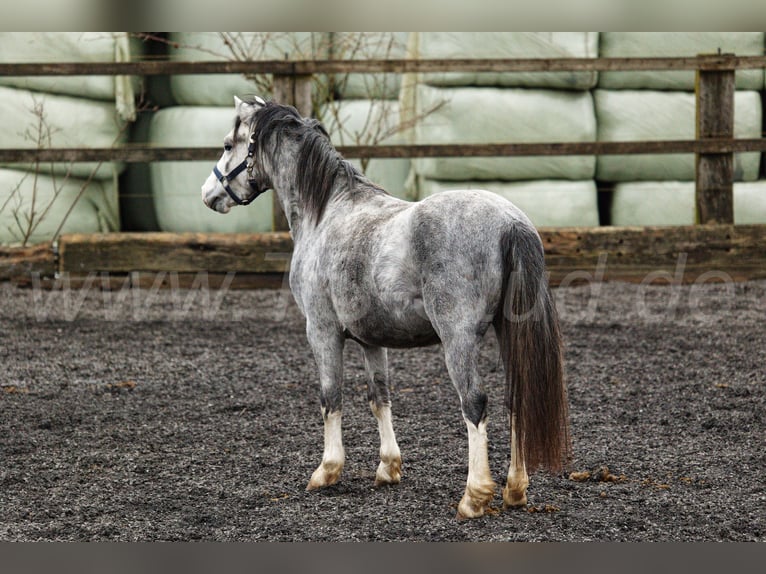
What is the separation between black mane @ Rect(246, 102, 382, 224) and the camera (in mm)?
3617

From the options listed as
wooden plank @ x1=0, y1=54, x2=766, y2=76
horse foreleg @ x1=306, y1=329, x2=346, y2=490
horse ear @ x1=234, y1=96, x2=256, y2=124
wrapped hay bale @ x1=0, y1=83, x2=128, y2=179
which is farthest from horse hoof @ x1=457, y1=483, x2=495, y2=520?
wrapped hay bale @ x1=0, y1=83, x2=128, y2=179

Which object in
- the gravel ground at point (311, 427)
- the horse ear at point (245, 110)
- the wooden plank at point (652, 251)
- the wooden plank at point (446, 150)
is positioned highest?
the horse ear at point (245, 110)

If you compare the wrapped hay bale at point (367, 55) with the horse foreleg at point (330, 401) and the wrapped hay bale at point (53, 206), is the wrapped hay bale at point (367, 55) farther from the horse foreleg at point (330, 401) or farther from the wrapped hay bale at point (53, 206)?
the horse foreleg at point (330, 401)

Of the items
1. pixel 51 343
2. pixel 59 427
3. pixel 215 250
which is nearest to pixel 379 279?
pixel 59 427

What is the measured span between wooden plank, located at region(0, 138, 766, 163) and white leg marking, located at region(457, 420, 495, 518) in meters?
4.25

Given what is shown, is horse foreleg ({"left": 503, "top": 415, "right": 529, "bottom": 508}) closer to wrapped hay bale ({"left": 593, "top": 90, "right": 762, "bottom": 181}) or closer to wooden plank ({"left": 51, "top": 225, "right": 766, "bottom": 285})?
wooden plank ({"left": 51, "top": 225, "right": 766, "bottom": 285})

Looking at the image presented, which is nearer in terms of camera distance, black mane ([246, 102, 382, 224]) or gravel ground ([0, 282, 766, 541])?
gravel ground ([0, 282, 766, 541])

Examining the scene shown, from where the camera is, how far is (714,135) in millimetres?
7324

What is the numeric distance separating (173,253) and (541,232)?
271cm

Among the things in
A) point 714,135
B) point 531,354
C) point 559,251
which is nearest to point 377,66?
point 559,251

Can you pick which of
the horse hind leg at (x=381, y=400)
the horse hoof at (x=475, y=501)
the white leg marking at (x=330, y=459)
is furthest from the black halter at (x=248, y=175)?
the horse hoof at (x=475, y=501)

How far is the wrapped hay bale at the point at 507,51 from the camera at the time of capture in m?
8.13

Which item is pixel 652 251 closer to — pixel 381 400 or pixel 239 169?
pixel 381 400

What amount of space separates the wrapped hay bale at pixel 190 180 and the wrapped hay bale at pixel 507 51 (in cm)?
178
